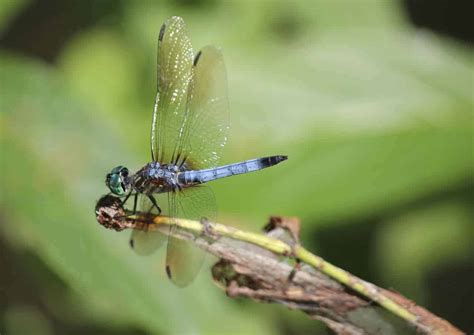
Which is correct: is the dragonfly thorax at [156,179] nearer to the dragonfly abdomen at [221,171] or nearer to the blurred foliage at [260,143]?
the dragonfly abdomen at [221,171]

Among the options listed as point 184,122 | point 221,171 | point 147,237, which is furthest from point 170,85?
point 147,237

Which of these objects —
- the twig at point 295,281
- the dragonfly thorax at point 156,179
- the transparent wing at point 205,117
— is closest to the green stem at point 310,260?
the twig at point 295,281

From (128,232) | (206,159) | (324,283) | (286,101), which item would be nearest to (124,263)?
(128,232)

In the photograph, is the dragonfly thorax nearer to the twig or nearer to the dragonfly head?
the dragonfly head

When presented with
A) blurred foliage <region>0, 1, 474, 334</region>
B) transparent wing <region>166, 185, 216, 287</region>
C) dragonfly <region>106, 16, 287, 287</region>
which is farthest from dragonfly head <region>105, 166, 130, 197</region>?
blurred foliage <region>0, 1, 474, 334</region>

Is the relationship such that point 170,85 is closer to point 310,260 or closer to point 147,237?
point 147,237

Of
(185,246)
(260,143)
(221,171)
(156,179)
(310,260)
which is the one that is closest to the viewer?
(310,260)
